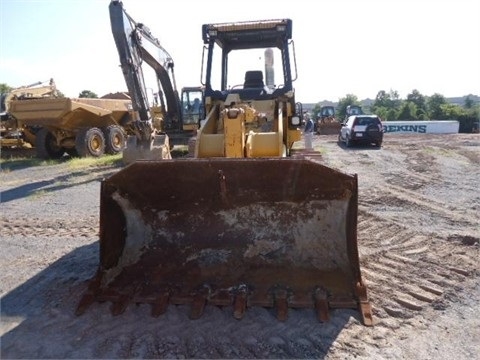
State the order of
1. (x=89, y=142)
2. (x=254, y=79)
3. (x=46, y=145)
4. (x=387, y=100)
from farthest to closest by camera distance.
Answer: (x=387, y=100) → (x=46, y=145) → (x=89, y=142) → (x=254, y=79)

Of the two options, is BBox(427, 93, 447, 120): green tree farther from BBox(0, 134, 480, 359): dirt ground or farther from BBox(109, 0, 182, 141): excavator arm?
BBox(0, 134, 480, 359): dirt ground

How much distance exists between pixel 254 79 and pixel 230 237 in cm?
342

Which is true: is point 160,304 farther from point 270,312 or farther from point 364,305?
point 364,305

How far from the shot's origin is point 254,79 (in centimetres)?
675

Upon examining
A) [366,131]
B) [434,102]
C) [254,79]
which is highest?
[254,79]

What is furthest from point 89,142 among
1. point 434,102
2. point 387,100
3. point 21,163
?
point 387,100

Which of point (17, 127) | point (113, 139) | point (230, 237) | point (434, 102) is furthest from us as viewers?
point (434, 102)

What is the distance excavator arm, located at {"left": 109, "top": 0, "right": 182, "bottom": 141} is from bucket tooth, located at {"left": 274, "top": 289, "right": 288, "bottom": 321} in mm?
7314

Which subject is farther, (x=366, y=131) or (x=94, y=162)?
(x=366, y=131)

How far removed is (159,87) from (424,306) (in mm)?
10384

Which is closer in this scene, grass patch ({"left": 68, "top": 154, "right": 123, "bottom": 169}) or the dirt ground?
the dirt ground

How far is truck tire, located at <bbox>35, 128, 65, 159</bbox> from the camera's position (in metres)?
15.4

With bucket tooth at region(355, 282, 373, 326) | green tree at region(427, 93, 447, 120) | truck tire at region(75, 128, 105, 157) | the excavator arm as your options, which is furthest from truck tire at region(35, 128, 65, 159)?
green tree at region(427, 93, 447, 120)

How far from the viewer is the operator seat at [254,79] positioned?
6723 mm
